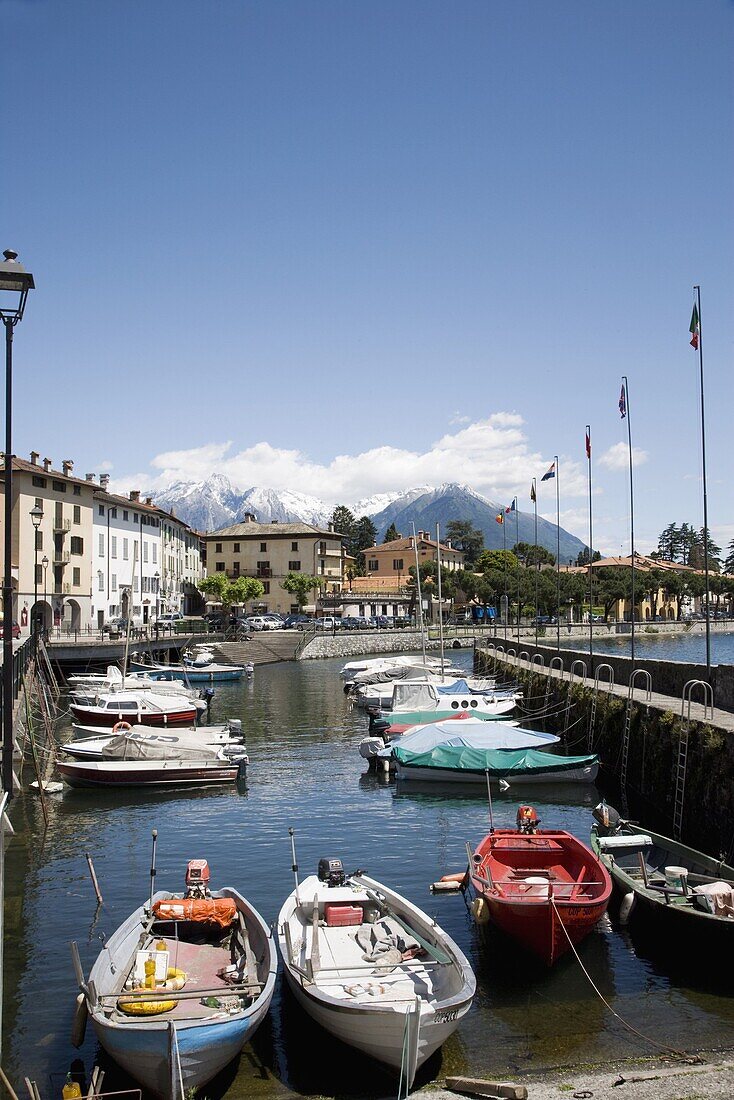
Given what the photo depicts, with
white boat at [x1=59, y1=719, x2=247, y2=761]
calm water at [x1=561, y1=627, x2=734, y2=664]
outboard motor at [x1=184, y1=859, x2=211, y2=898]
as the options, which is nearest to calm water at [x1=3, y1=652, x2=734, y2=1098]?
white boat at [x1=59, y1=719, x2=247, y2=761]

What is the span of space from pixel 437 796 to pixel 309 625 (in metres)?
79.8

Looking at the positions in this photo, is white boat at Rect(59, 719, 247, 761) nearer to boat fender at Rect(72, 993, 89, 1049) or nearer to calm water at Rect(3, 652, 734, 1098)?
calm water at Rect(3, 652, 734, 1098)

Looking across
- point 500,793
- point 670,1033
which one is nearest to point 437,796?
point 500,793

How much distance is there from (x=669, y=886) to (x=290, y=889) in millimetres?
8080

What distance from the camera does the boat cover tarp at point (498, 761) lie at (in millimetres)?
31500

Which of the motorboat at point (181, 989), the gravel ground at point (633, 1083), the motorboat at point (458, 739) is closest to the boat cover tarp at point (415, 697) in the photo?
the motorboat at point (458, 739)

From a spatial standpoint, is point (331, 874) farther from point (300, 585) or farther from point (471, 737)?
point (300, 585)

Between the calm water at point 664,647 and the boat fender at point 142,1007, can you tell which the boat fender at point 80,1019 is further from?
the calm water at point 664,647

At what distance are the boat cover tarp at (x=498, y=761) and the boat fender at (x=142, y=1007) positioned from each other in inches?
798

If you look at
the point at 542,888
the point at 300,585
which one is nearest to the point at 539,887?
the point at 542,888

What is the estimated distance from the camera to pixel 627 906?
17.2 metres

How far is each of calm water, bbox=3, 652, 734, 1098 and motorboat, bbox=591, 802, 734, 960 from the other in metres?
0.67

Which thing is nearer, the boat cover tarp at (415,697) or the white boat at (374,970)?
the white boat at (374,970)

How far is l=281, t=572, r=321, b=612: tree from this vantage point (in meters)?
128
